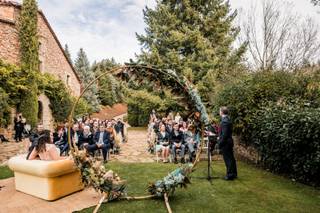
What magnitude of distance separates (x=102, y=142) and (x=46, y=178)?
427 centimetres

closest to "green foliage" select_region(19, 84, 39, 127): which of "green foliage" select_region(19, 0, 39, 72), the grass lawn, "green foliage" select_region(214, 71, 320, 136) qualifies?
"green foliage" select_region(19, 0, 39, 72)

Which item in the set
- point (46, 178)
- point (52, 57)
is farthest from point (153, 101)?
point (46, 178)

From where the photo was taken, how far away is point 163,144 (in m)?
10.0

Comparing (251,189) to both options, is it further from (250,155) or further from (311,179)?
(250,155)

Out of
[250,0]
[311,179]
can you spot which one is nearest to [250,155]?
[311,179]

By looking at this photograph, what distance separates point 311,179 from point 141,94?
16944mm

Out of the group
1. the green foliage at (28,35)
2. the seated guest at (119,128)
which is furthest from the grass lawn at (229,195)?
the green foliage at (28,35)

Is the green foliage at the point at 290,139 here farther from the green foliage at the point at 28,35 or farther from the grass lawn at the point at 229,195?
the green foliage at the point at 28,35

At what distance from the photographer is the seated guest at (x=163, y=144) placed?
9820 mm

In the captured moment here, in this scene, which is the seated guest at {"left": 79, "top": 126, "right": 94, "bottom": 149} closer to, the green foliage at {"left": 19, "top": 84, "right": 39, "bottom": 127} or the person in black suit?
the person in black suit

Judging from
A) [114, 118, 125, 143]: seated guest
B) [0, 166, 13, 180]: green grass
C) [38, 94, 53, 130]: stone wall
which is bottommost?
[0, 166, 13, 180]: green grass

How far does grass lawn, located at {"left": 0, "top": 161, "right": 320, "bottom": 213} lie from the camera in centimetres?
517

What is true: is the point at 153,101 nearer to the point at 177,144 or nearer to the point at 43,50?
the point at 43,50

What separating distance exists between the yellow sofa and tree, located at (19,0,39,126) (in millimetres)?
12527
